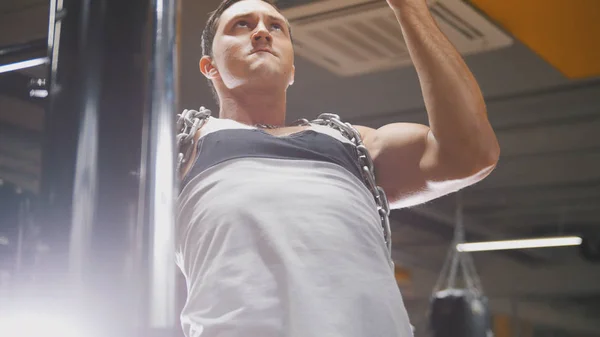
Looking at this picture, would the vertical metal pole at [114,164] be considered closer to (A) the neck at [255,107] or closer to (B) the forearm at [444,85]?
(B) the forearm at [444,85]

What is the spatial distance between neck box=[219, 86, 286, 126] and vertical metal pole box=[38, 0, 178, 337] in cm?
71

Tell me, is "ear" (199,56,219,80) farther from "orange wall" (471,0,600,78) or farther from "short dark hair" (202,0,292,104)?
"orange wall" (471,0,600,78)

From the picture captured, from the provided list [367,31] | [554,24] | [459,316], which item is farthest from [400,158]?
[459,316]

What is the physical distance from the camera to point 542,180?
240 inches

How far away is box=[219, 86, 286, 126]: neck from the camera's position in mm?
1089

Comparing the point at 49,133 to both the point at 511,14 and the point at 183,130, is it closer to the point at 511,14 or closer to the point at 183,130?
the point at 183,130

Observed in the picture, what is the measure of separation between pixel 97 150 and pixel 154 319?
0.28 ft

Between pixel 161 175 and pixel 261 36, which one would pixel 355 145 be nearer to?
pixel 261 36

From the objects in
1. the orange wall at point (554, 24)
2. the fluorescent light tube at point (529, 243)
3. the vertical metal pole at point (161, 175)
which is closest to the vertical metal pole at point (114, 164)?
the vertical metal pole at point (161, 175)

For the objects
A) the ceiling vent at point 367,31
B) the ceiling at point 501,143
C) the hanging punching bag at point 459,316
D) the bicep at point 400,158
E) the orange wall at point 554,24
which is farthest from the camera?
the hanging punching bag at point 459,316

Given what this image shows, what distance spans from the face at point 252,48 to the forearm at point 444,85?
204 mm

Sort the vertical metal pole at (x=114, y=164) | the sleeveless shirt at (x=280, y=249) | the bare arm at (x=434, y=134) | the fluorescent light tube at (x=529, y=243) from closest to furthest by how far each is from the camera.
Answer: the vertical metal pole at (x=114, y=164), the sleeveless shirt at (x=280, y=249), the bare arm at (x=434, y=134), the fluorescent light tube at (x=529, y=243)

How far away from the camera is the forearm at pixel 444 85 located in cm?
92

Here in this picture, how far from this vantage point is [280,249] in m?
0.84
